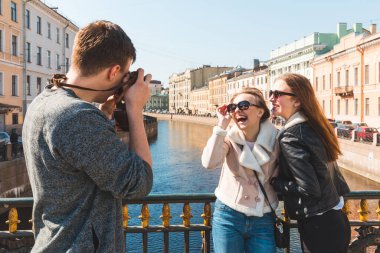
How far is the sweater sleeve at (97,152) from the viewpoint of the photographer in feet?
5.00

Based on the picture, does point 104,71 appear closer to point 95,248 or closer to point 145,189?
point 145,189

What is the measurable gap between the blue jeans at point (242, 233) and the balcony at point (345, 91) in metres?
35.6

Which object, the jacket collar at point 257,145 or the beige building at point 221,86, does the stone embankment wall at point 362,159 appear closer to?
the jacket collar at point 257,145

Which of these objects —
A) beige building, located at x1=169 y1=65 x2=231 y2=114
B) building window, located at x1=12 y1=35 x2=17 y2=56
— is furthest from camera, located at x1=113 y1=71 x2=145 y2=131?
beige building, located at x1=169 y1=65 x2=231 y2=114

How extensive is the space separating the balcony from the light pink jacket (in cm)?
3547

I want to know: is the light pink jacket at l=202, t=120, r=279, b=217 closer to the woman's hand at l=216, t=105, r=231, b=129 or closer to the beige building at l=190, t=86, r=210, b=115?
the woman's hand at l=216, t=105, r=231, b=129

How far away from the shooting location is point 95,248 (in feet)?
5.36

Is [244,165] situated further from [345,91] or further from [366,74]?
[345,91]

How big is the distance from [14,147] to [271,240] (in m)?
15.7

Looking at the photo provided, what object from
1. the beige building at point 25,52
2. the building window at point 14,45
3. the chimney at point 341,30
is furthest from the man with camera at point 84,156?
the chimney at point 341,30

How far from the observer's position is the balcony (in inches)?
1401

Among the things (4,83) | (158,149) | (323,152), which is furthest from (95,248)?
(158,149)

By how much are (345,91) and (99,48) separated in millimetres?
37340

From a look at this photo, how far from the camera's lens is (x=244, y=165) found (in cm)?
268
